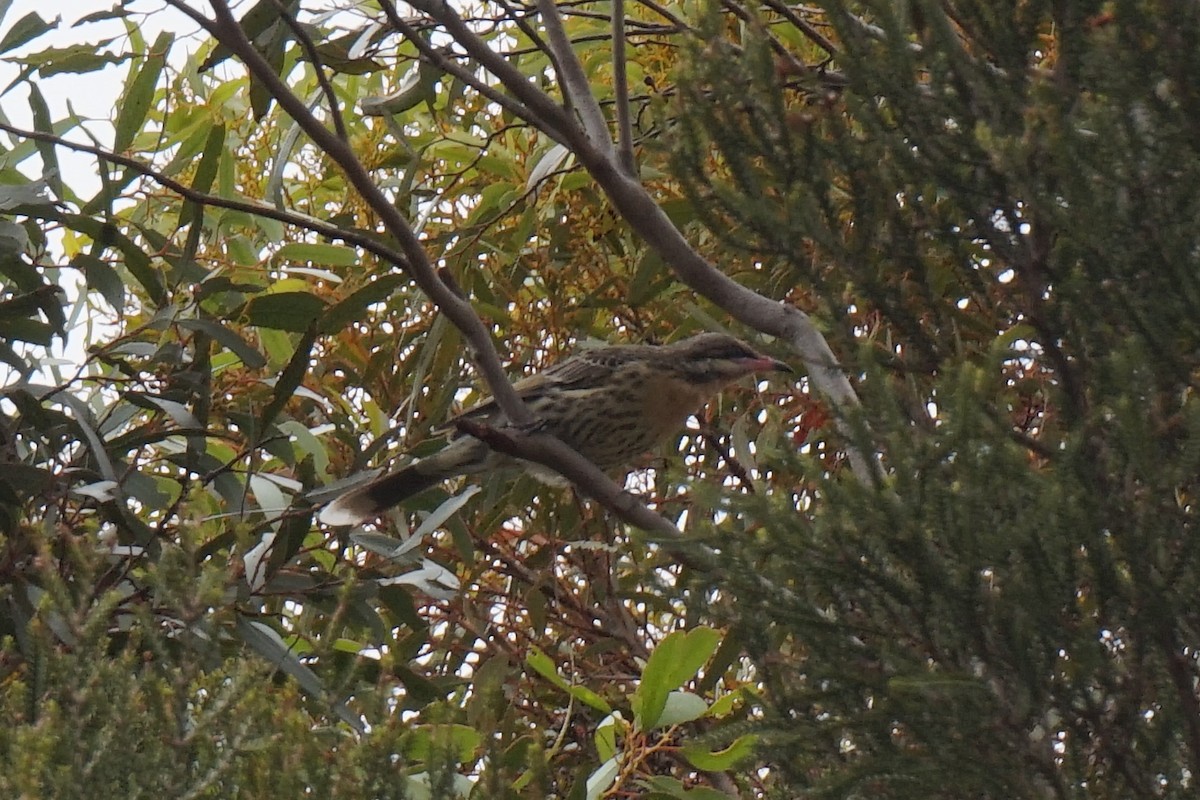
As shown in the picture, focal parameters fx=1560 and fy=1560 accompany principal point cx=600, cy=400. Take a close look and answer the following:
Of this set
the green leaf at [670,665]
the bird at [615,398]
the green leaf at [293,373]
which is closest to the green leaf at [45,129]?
the green leaf at [293,373]

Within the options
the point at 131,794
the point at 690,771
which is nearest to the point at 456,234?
the point at 690,771

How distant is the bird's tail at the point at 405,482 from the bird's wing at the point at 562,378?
15cm

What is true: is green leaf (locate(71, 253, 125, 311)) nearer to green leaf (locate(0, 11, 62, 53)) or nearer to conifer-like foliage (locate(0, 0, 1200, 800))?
conifer-like foliage (locate(0, 0, 1200, 800))

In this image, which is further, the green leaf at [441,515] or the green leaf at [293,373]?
the green leaf at [441,515]

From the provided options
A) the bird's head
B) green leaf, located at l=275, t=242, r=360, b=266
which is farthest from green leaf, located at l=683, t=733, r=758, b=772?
green leaf, located at l=275, t=242, r=360, b=266

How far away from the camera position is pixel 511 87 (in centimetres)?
302

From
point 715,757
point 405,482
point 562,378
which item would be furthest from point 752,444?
point 715,757

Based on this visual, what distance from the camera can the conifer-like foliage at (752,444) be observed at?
6.45 ft

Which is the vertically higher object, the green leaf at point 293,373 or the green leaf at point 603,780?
the green leaf at point 293,373

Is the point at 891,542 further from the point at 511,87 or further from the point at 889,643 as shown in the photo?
the point at 511,87

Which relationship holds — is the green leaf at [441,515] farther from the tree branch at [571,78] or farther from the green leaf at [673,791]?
the tree branch at [571,78]

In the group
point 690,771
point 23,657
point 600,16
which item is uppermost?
point 600,16

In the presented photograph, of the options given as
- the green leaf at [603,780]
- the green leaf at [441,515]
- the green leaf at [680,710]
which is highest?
the green leaf at [441,515]

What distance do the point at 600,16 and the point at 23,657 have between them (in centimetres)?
198
